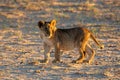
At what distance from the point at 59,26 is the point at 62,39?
20.7 ft

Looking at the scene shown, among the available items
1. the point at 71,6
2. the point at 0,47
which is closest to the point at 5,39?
the point at 0,47

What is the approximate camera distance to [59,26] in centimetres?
1777

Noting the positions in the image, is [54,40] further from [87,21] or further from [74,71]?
[87,21]

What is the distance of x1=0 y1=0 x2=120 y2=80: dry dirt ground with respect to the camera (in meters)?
10.4

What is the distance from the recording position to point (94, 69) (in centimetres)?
1080

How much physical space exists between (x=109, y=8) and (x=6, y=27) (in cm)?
628

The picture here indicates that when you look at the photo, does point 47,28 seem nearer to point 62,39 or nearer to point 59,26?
point 62,39

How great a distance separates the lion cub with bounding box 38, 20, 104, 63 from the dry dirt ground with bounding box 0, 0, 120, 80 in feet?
0.92

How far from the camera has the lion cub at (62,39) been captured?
11242mm

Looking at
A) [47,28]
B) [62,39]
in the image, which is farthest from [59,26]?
[47,28]

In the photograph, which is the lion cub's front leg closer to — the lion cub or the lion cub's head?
the lion cub

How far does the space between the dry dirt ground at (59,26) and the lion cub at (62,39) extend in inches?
11.0

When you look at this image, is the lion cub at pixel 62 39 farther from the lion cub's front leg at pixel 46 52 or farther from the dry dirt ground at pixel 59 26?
the dry dirt ground at pixel 59 26

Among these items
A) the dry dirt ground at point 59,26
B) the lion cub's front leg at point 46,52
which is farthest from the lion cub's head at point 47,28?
the dry dirt ground at point 59,26
